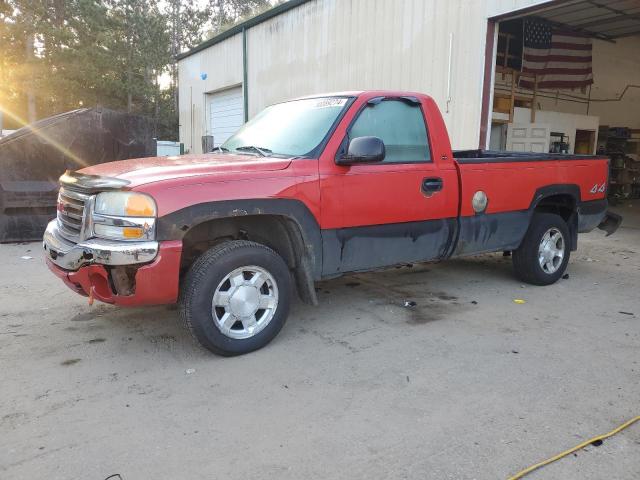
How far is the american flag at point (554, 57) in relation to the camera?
12634 millimetres

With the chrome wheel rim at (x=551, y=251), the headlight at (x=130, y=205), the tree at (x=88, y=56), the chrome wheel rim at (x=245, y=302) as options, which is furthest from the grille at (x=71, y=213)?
the tree at (x=88, y=56)

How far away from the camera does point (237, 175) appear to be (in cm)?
359

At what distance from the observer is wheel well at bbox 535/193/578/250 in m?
5.86

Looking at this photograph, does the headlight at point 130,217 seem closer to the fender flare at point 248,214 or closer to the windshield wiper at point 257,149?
the fender flare at point 248,214

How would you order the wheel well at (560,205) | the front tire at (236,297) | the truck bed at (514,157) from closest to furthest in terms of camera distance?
1. the front tire at (236,297)
2. the truck bed at (514,157)
3. the wheel well at (560,205)

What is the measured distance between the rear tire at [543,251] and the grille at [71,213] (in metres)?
4.38

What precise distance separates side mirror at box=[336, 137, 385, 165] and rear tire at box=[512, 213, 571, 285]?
2.53 metres

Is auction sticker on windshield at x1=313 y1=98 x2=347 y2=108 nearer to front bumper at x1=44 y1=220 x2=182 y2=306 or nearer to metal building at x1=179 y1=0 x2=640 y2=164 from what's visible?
front bumper at x1=44 y1=220 x2=182 y2=306

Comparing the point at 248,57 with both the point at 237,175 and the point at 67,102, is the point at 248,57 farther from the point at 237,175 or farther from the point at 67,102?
the point at 67,102

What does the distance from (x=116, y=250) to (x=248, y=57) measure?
43.7 ft

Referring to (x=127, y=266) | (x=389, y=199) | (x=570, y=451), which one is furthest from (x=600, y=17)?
(x=127, y=266)

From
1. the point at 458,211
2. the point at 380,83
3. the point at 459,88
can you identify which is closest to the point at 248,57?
the point at 380,83

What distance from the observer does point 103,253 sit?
10.8ft

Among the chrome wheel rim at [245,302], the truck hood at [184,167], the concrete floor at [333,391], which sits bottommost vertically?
the concrete floor at [333,391]
